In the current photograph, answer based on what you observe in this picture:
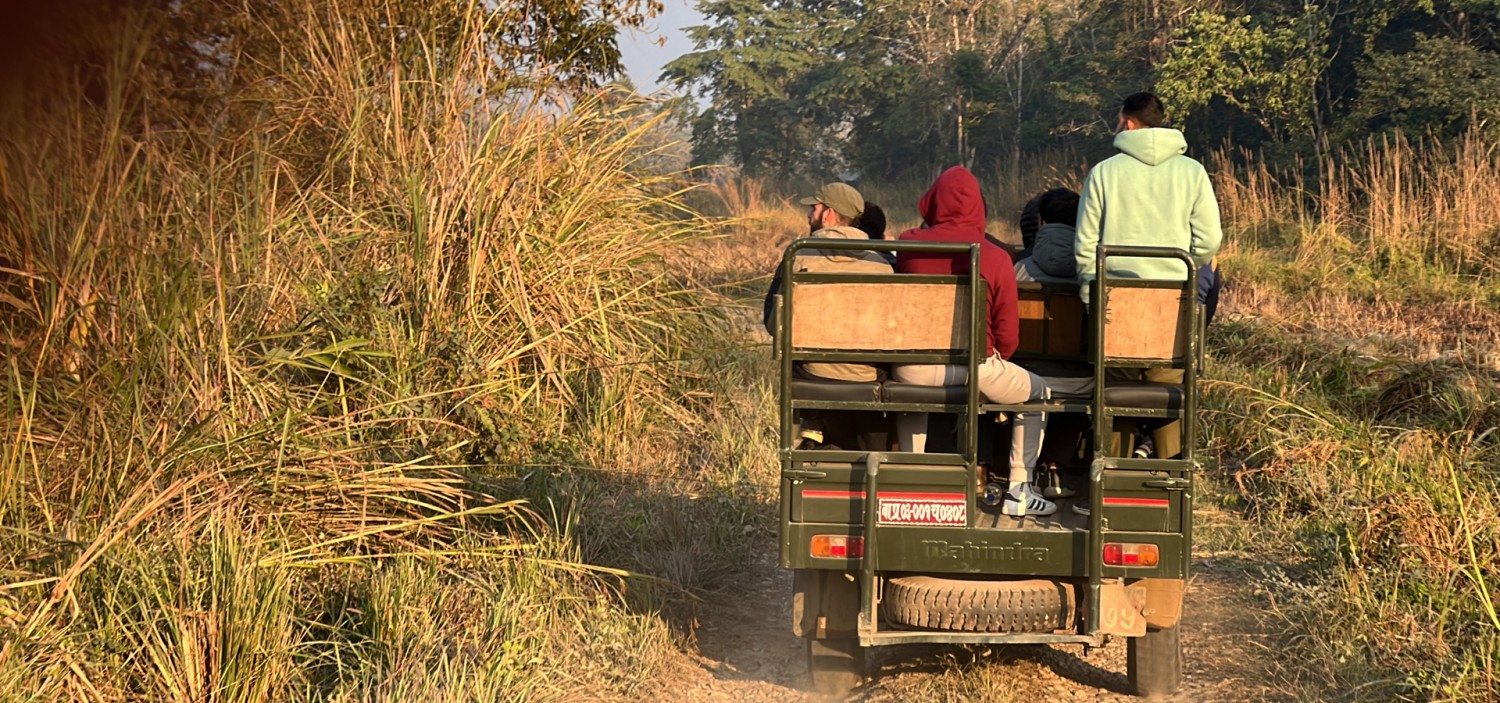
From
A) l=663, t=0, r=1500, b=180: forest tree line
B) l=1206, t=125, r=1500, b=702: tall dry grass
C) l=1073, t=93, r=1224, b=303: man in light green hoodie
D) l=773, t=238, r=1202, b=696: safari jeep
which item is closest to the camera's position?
l=773, t=238, r=1202, b=696: safari jeep

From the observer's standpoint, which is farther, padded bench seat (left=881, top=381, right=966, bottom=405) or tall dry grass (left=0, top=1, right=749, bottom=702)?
padded bench seat (left=881, top=381, right=966, bottom=405)

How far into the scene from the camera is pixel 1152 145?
18.9 feet

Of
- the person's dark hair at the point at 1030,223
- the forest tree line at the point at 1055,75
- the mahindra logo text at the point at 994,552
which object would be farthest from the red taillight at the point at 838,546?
the forest tree line at the point at 1055,75

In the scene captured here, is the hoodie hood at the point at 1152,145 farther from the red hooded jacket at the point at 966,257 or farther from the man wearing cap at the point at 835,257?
the man wearing cap at the point at 835,257

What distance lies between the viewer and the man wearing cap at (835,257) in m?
5.03

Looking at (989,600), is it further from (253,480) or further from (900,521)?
(253,480)

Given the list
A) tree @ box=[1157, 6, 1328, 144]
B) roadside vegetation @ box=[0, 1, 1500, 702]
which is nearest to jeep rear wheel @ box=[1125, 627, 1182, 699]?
roadside vegetation @ box=[0, 1, 1500, 702]

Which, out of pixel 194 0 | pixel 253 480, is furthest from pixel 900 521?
pixel 194 0

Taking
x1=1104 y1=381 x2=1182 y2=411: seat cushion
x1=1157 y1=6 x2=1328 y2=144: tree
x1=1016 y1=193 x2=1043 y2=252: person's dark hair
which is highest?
x1=1157 y1=6 x2=1328 y2=144: tree

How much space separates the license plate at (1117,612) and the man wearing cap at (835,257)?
1045mm

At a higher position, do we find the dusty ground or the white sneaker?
the white sneaker

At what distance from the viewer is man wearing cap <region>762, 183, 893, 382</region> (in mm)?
5027

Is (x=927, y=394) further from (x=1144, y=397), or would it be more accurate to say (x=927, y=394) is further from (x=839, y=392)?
(x=1144, y=397)

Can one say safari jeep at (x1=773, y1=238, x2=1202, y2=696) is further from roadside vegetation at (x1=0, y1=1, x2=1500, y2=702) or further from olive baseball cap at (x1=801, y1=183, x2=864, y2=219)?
olive baseball cap at (x1=801, y1=183, x2=864, y2=219)
